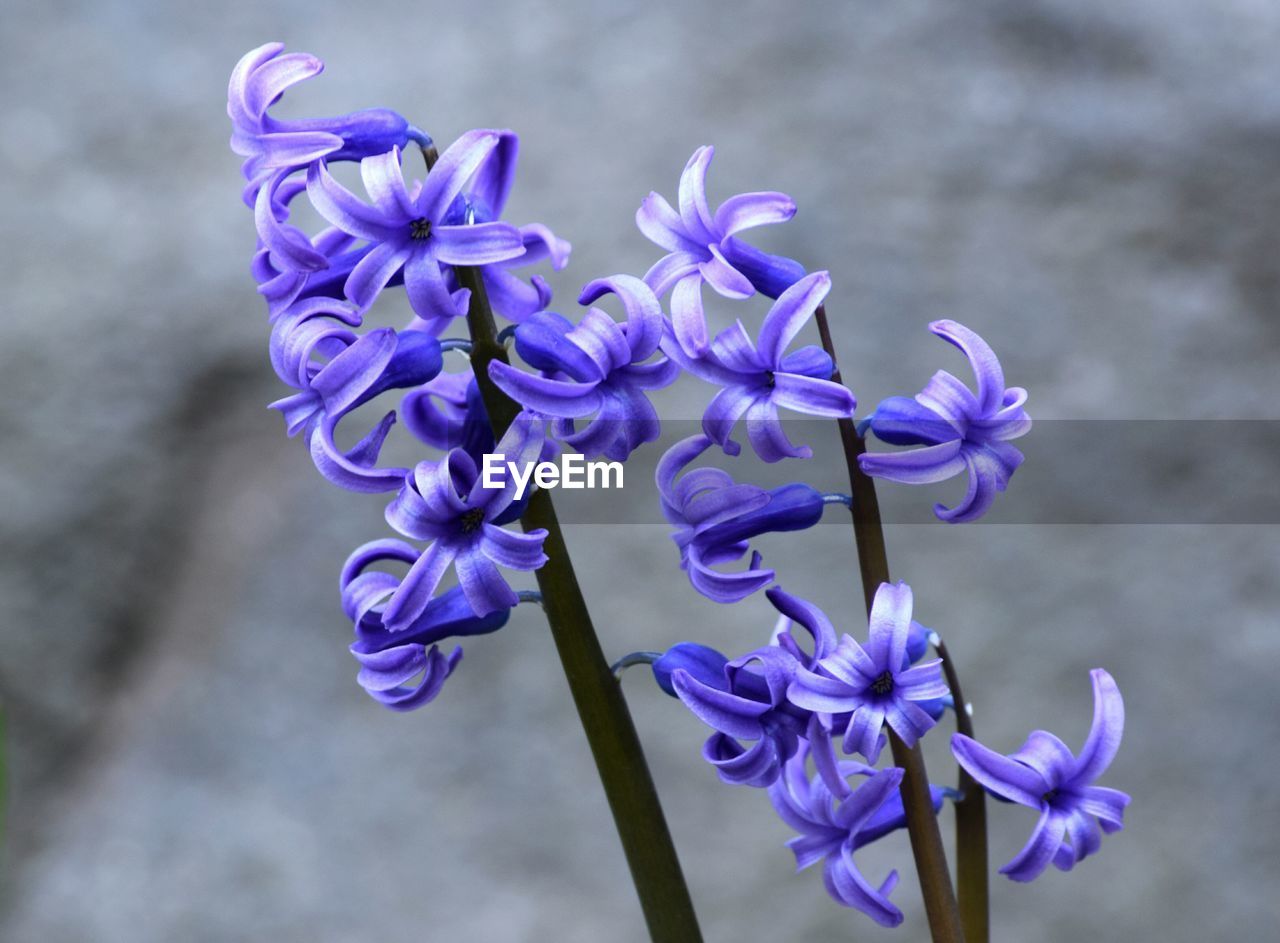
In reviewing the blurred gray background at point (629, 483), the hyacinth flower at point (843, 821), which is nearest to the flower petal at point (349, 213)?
the hyacinth flower at point (843, 821)

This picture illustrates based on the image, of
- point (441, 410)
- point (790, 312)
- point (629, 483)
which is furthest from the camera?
point (629, 483)

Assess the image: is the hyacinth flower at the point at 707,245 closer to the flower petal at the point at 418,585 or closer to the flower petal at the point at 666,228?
the flower petal at the point at 666,228

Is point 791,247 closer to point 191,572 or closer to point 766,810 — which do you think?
point 766,810

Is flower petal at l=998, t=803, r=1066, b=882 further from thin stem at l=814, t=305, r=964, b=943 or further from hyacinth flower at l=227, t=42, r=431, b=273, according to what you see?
hyacinth flower at l=227, t=42, r=431, b=273

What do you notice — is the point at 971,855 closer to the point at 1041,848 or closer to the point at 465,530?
the point at 1041,848

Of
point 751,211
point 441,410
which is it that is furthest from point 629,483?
point 751,211

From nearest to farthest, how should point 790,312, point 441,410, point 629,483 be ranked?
point 790,312
point 441,410
point 629,483

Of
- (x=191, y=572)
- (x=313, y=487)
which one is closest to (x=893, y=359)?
(x=313, y=487)
